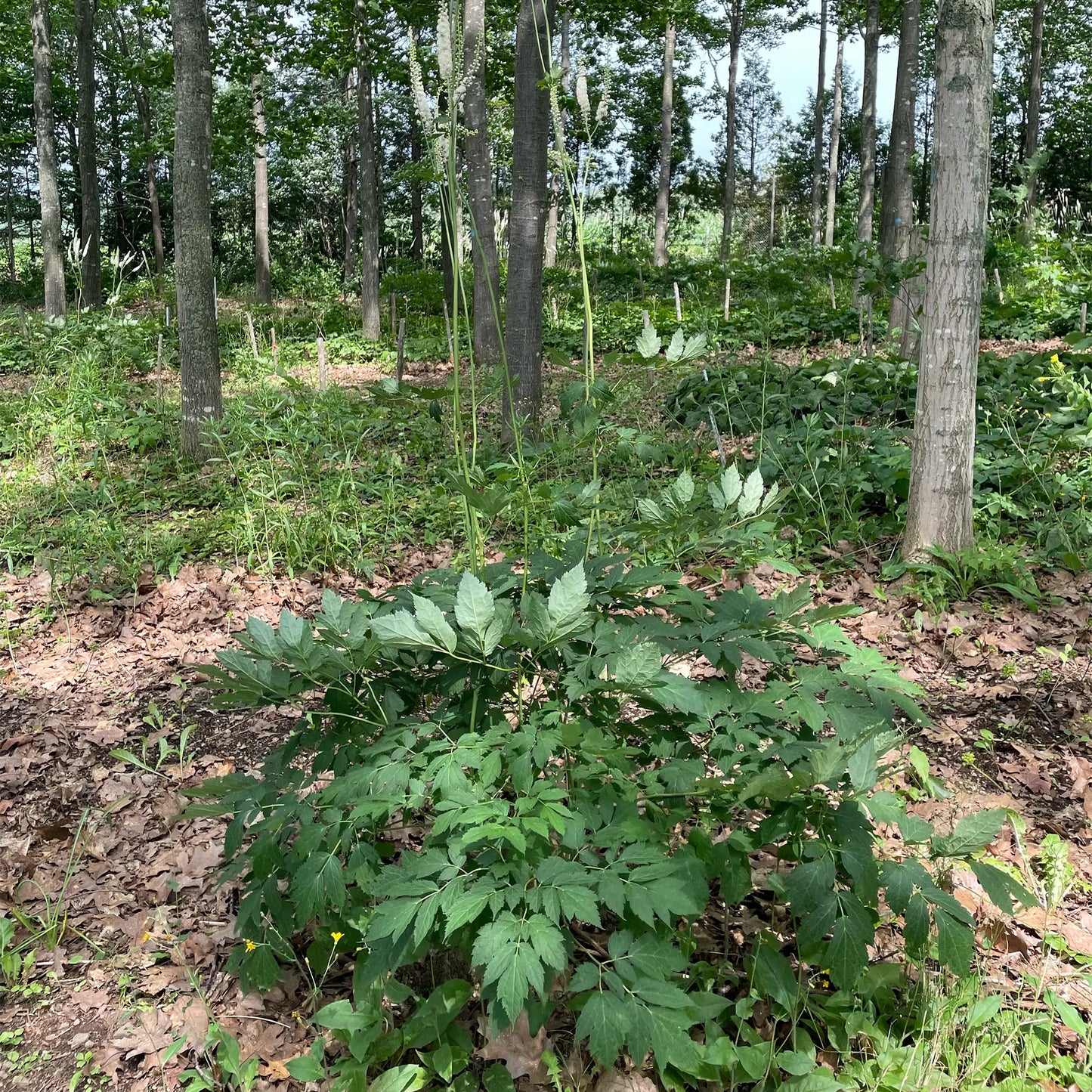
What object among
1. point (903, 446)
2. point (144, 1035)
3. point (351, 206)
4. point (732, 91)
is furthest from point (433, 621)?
point (732, 91)

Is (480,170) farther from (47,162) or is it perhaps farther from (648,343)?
(648,343)

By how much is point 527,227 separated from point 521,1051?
5953 millimetres

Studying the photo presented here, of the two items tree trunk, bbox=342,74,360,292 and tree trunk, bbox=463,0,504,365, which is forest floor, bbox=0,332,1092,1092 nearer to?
tree trunk, bbox=463,0,504,365

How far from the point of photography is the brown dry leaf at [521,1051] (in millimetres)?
1703

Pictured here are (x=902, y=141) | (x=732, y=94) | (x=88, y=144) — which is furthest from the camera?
(x=732, y=94)

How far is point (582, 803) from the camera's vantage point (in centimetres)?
148

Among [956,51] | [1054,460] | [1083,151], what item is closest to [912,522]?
[1054,460]

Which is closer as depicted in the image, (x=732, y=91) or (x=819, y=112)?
(x=732, y=91)

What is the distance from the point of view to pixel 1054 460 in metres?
4.45

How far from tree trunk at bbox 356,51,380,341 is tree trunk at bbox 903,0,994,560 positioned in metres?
9.50

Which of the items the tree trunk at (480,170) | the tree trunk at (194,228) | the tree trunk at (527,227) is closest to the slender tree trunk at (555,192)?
the tree trunk at (480,170)

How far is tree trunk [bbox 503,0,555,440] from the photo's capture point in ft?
20.8

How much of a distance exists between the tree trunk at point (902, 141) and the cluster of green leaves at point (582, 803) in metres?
8.37

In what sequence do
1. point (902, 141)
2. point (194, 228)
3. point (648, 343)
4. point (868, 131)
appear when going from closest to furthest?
point (648, 343), point (194, 228), point (902, 141), point (868, 131)
